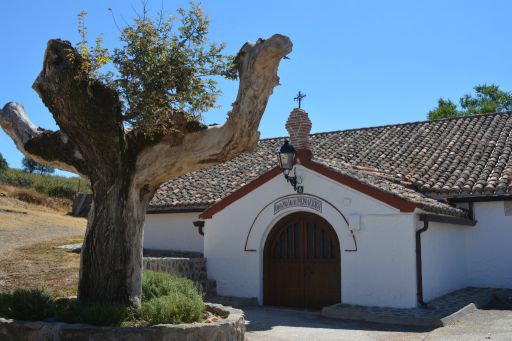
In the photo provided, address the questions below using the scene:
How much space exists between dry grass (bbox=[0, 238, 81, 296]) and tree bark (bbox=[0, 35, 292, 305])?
4520 millimetres

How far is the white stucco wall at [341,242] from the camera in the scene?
11797 millimetres

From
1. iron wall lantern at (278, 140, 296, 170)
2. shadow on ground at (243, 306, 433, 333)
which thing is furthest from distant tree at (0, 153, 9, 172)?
shadow on ground at (243, 306, 433, 333)

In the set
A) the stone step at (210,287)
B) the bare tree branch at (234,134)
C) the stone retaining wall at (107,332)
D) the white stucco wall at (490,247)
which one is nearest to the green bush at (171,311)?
the stone retaining wall at (107,332)

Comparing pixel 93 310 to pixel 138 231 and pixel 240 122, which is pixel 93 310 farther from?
Answer: pixel 240 122

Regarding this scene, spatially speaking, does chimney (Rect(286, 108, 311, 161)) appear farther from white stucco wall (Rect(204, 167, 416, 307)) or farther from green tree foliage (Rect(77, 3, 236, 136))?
green tree foliage (Rect(77, 3, 236, 136))

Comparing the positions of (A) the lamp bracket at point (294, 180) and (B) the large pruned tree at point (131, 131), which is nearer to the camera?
(B) the large pruned tree at point (131, 131)

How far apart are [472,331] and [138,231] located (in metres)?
6.09

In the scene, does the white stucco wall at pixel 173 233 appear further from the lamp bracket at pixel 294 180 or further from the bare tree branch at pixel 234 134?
the bare tree branch at pixel 234 134

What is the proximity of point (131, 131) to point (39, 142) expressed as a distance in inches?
56.3

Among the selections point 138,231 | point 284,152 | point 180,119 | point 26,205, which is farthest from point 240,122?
point 26,205

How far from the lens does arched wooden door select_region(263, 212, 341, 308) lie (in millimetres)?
12930

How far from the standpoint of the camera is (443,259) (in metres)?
13.0

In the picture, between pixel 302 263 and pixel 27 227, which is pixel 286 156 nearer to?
pixel 302 263

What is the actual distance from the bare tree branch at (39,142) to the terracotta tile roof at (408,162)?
6.58 meters
